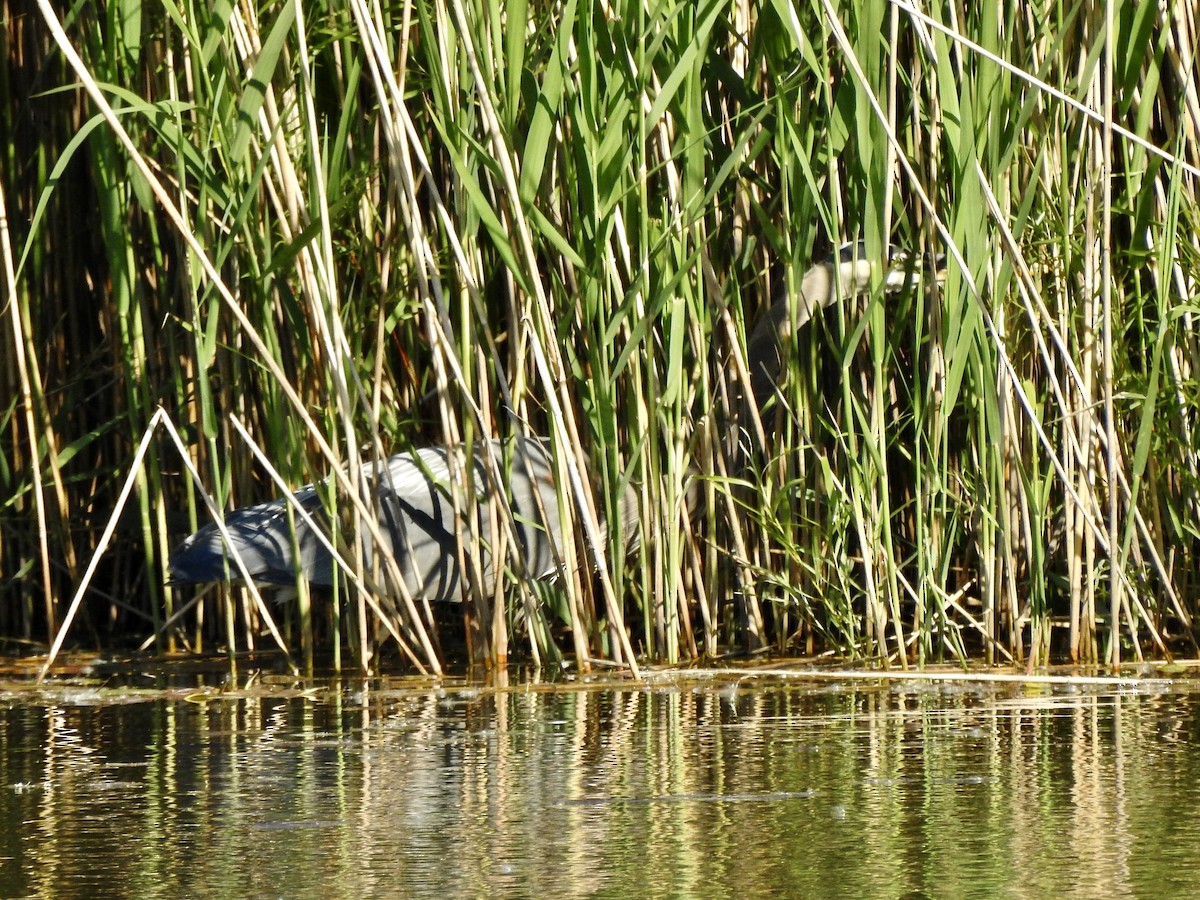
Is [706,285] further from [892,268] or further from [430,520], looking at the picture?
[430,520]

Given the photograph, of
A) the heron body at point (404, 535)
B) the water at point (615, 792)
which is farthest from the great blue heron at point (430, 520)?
the water at point (615, 792)

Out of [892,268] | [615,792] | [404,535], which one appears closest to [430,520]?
[404,535]

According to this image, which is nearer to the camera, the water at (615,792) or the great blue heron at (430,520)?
the water at (615,792)

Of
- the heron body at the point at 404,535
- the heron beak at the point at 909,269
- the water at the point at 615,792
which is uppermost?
the heron beak at the point at 909,269

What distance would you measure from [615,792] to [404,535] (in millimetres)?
1470

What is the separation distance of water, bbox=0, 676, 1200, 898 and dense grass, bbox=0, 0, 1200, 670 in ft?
1.29

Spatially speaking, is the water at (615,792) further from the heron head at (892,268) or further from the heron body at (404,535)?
the heron head at (892,268)

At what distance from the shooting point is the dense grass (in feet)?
9.59

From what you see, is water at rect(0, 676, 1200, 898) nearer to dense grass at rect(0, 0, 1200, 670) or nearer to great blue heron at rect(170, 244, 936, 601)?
dense grass at rect(0, 0, 1200, 670)

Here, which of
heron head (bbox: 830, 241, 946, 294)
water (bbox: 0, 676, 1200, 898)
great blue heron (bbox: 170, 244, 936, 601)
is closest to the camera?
water (bbox: 0, 676, 1200, 898)

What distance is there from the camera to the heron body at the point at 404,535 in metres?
3.38

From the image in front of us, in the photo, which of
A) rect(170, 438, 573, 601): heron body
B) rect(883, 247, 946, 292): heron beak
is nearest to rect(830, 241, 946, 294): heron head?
rect(883, 247, 946, 292): heron beak

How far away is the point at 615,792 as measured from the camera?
6.56 ft

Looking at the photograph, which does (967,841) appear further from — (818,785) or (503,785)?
(503,785)
